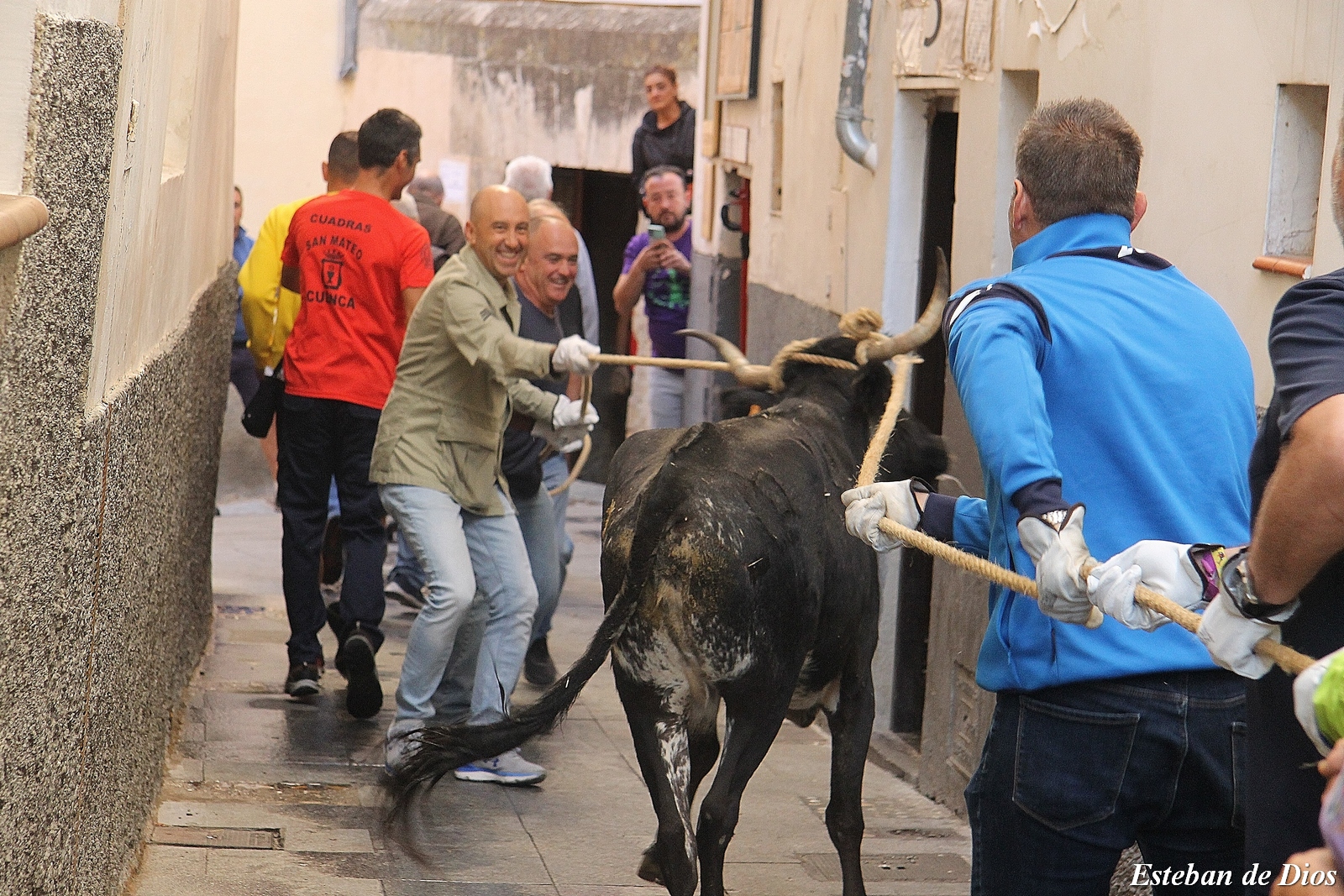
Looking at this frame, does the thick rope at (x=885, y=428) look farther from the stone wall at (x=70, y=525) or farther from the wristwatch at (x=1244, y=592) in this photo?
the stone wall at (x=70, y=525)

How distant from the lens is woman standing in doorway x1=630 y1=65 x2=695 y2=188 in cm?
1231

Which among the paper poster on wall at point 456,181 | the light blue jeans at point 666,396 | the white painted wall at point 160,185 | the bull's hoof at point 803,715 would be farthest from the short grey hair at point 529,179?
the paper poster on wall at point 456,181

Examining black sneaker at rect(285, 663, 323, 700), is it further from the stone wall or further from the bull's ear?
the bull's ear

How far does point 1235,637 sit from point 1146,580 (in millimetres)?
288

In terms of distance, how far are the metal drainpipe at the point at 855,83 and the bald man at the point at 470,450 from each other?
1.74m

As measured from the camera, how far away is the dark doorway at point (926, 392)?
6.70 metres

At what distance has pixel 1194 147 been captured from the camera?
14.3 feet

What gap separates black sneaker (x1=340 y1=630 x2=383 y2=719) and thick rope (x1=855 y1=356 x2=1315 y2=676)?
3.07 meters

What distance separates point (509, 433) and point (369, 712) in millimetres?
1260

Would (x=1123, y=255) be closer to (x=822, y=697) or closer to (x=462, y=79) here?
(x=822, y=697)

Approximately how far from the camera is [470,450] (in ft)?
19.0

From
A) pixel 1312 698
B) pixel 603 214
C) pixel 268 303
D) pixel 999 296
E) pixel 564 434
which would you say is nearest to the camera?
pixel 1312 698

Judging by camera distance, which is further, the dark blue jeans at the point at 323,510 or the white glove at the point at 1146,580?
the dark blue jeans at the point at 323,510

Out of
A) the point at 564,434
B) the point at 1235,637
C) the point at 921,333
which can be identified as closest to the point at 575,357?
the point at 564,434
